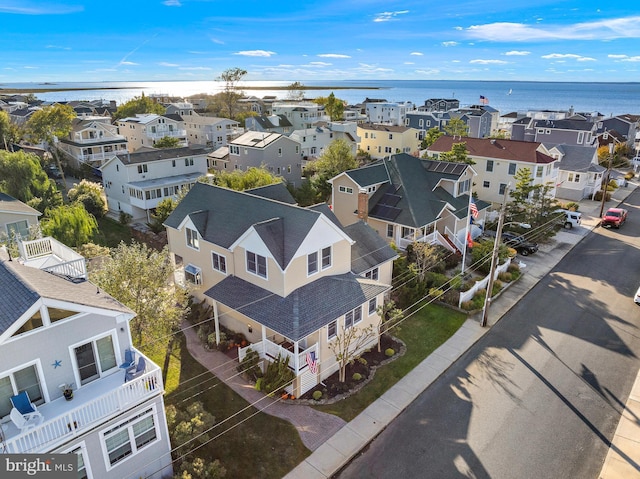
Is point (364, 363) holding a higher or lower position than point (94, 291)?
lower

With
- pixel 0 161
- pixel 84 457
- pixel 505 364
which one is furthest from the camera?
pixel 0 161

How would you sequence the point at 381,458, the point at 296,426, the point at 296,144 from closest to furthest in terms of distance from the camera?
1. the point at 381,458
2. the point at 296,426
3. the point at 296,144

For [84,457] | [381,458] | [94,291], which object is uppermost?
[94,291]

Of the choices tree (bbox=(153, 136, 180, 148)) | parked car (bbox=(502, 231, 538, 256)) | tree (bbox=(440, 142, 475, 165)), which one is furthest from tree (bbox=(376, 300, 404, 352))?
tree (bbox=(153, 136, 180, 148))

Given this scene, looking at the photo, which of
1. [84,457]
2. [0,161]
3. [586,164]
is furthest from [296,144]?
[84,457]

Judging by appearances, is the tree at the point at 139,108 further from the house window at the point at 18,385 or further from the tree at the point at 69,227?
the house window at the point at 18,385

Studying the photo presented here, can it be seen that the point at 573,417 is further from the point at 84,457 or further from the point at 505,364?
the point at 84,457

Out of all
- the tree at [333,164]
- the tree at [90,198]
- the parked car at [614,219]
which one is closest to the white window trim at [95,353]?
the tree at [90,198]

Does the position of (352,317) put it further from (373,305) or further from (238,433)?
(238,433)
